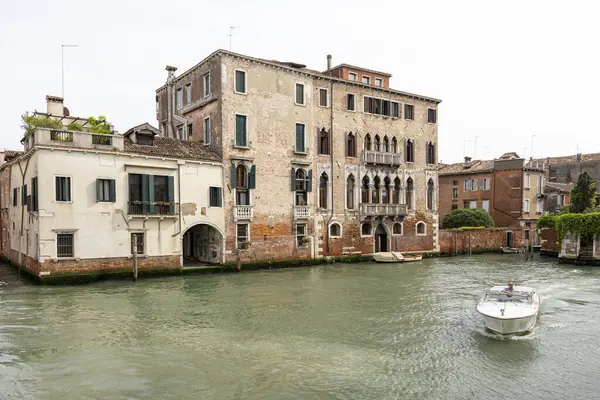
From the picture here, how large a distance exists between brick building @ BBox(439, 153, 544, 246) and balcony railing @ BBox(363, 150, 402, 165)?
1248 cm

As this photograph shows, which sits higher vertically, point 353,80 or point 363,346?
point 353,80

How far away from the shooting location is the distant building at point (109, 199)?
19.2 meters

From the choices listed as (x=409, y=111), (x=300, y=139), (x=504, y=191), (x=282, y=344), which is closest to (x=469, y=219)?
(x=504, y=191)

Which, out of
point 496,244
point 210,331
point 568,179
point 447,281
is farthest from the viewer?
point 568,179

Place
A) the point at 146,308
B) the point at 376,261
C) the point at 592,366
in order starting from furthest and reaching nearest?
the point at 376,261
the point at 146,308
the point at 592,366

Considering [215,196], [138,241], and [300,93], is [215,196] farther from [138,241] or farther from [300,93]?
[300,93]

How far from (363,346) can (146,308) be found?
800cm

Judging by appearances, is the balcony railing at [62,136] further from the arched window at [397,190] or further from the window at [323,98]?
the arched window at [397,190]

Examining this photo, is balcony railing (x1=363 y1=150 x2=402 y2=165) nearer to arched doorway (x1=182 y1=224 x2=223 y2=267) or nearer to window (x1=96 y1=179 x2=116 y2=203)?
arched doorway (x1=182 y1=224 x2=223 y2=267)

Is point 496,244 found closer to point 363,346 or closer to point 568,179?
point 568,179

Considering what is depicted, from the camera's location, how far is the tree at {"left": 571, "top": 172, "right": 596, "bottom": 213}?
33.8m

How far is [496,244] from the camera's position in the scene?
37.6 metres

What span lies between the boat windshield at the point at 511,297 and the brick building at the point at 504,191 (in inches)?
1052

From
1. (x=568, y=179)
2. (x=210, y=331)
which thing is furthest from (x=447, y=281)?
(x=568, y=179)
